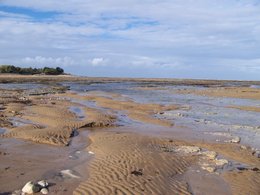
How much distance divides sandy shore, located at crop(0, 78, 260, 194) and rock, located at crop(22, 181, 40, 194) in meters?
0.33

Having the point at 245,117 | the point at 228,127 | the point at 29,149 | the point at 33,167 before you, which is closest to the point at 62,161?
the point at 33,167

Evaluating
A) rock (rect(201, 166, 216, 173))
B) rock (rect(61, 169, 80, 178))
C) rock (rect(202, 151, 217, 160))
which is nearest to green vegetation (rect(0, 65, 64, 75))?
rock (rect(202, 151, 217, 160))

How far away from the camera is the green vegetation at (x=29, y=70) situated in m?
93.7

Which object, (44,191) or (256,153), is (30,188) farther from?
(256,153)

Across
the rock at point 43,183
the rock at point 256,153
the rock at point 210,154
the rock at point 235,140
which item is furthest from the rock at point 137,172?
the rock at point 235,140

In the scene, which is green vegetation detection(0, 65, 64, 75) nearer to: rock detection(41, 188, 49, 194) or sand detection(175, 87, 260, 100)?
sand detection(175, 87, 260, 100)

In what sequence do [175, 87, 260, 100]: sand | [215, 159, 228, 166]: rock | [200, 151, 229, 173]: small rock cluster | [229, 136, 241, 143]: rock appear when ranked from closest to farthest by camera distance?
[200, 151, 229, 173]: small rock cluster → [215, 159, 228, 166]: rock → [229, 136, 241, 143]: rock → [175, 87, 260, 100]: sand

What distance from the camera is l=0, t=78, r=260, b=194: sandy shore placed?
30.2 ft

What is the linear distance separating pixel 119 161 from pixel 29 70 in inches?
3730

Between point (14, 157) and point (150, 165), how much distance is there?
13.3 ft

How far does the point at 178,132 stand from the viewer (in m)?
17.5

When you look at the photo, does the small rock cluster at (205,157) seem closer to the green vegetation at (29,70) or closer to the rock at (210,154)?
the rock at (210,154)

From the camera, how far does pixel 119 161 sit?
11297 mm

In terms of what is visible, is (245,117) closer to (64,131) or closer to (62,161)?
(64,131)
